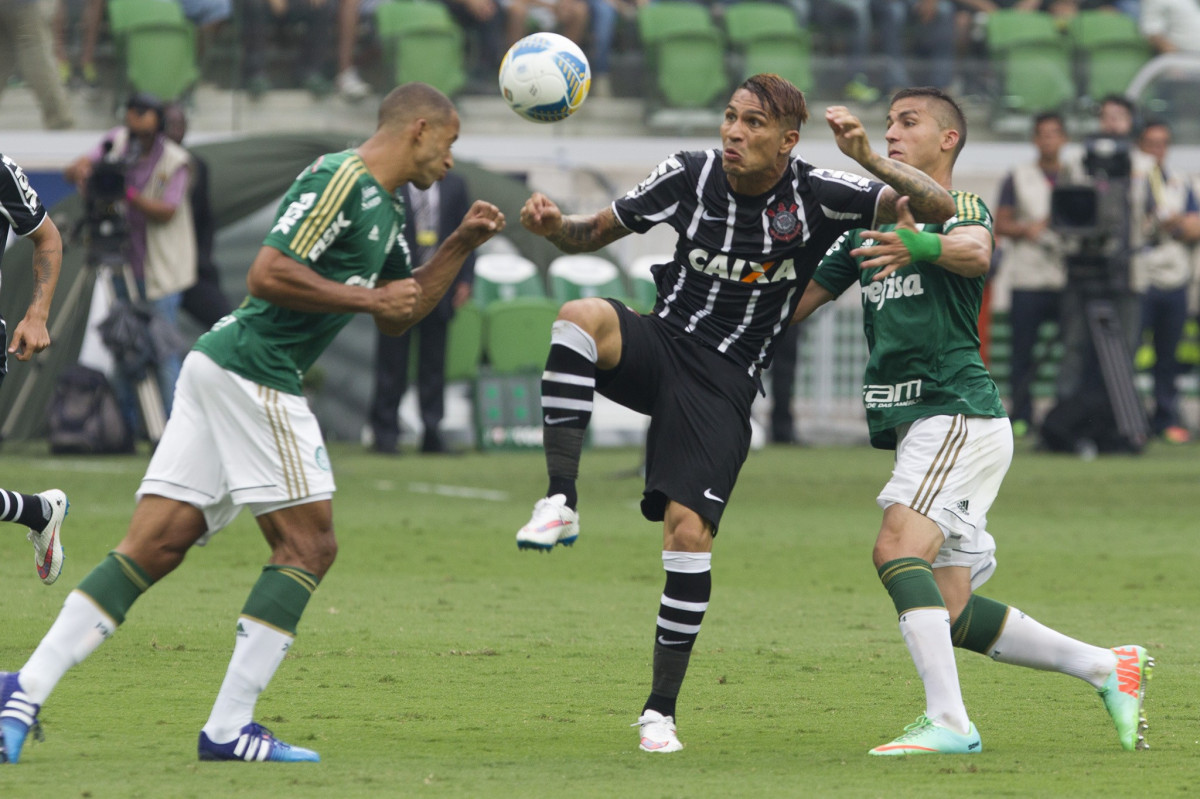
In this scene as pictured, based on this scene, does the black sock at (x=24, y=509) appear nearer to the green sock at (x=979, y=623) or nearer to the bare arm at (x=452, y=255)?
the bare arm at (x=452, y=255)

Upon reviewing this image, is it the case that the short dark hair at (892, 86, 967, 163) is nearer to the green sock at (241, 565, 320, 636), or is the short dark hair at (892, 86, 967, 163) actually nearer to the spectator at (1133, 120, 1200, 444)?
the green sock at (241, 565, 320, 636)

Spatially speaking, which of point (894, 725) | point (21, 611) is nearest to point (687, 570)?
point (894, 725)

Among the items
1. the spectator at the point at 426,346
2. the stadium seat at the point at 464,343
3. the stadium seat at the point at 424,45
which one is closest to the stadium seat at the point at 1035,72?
the stadium seat at the point at 424,45

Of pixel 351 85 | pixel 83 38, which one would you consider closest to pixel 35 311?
pixel 83 38

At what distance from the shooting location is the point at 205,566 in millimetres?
9828

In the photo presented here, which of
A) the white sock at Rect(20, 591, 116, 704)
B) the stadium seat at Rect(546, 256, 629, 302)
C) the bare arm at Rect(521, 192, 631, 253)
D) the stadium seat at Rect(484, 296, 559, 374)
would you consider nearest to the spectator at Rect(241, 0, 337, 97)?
the stadium seat at Rect(546, 256, 629, 302)

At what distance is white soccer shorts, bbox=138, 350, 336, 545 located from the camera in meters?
5.17

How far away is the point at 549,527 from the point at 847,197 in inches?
61.4

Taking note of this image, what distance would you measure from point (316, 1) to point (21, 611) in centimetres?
1256

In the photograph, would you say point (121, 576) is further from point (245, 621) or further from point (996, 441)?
point (996, 441)

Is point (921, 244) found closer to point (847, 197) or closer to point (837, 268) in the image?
point (847, 197)

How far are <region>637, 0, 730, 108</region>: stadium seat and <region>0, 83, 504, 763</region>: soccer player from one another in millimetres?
15387

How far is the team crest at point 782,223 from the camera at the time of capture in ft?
19.3

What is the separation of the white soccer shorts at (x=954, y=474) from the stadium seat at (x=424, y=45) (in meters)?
14.3
